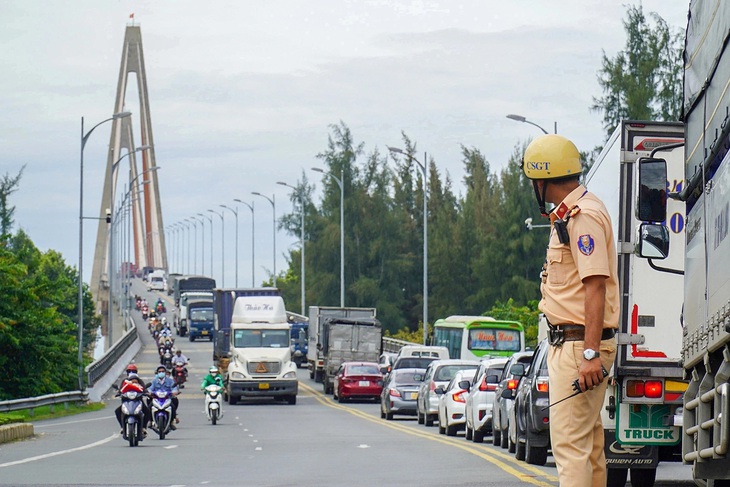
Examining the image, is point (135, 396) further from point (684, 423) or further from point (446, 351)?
point (446, 351)

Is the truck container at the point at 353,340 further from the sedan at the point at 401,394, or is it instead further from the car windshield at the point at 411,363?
the sedan at the point at 401,394

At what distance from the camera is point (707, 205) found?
26.3ft

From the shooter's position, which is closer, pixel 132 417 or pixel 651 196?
pixel 651 196

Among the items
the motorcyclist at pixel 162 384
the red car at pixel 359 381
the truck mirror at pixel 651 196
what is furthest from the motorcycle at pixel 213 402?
the truck mirror at pixel 651 196

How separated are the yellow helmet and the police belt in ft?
2.33

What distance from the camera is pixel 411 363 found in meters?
46.8

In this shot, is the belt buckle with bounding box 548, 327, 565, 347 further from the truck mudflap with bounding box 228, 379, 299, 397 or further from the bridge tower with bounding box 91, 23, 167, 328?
the bridge tower with bounding box 91, 23, 167, 328

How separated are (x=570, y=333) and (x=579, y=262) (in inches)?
13.6

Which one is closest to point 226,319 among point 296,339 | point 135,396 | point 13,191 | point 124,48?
point 296,339

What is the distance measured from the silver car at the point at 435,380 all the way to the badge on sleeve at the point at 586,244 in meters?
27.4

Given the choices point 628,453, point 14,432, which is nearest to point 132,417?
point 14,432

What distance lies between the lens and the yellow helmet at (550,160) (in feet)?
24.3

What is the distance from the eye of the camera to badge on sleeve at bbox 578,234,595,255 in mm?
7227

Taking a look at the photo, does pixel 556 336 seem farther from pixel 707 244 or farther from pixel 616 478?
pixel 616 478
